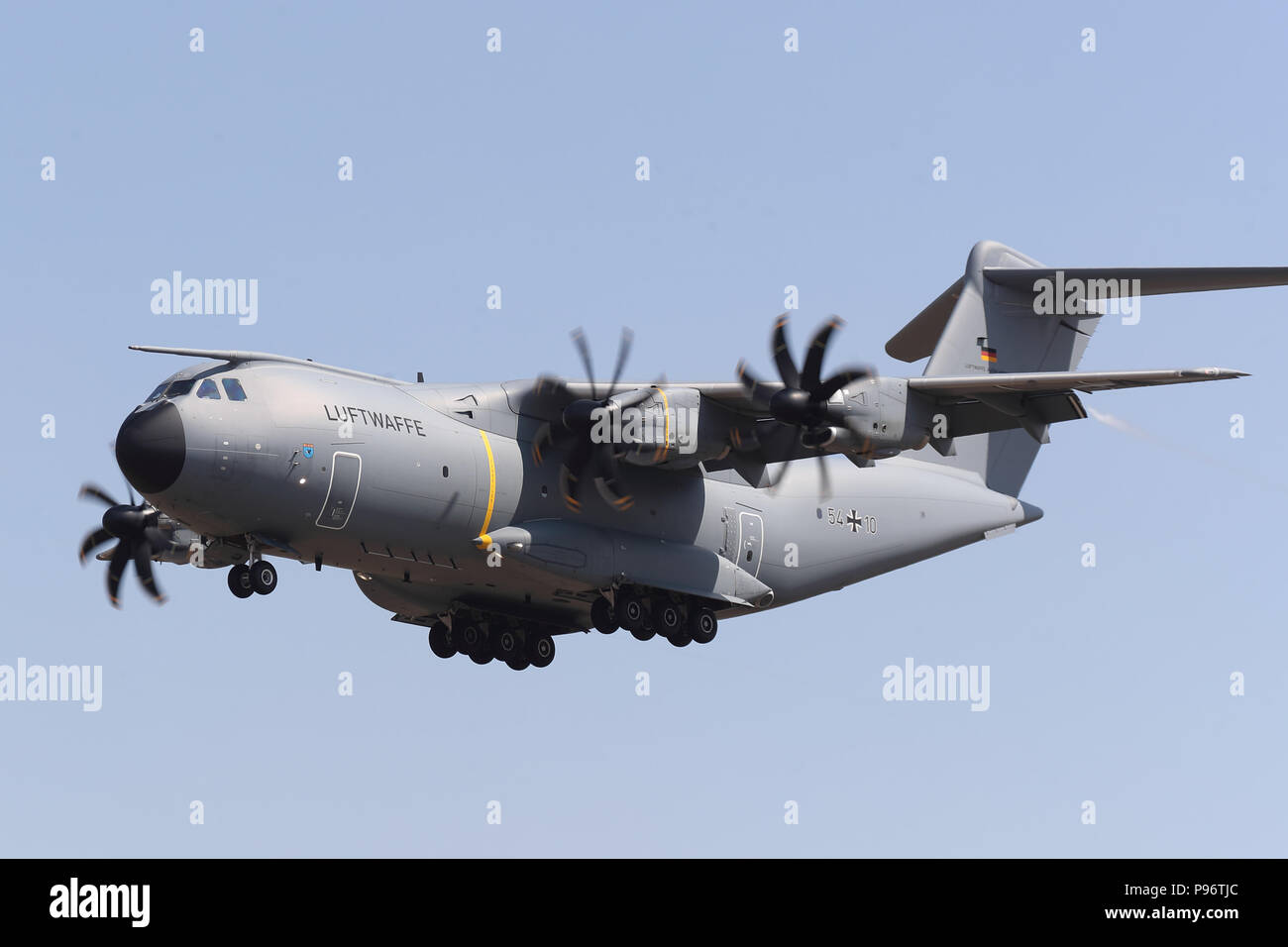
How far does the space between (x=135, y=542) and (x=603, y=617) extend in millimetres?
6073

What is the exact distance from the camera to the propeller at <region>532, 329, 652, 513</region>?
73.2 feet

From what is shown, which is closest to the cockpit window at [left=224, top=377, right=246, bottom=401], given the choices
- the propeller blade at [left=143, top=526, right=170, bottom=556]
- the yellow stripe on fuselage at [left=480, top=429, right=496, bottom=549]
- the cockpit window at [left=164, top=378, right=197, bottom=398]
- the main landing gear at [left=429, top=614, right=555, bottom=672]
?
the cockpit window at [left=164, top=378, right=197, bottom=398]

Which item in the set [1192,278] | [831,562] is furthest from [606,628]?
[1192,278]

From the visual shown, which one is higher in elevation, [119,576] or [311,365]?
[311,365]

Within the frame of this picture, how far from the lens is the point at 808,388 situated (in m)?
22.0

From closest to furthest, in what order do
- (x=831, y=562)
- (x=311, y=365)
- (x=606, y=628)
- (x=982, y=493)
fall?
(x=311, y=365), (x=606, y=628), (x=831, y=562), (x=982, y=493)

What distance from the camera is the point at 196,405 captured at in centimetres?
2002

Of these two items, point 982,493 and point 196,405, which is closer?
point 196,405

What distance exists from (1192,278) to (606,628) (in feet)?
28.9

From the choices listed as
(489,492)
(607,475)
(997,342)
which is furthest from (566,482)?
(997,342)

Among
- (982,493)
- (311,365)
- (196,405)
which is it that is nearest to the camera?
(196,405)

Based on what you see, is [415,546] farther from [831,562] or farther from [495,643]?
[831,562]

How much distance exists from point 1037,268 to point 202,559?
13135 mm

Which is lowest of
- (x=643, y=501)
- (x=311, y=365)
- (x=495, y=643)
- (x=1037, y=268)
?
(x=495, y=643)
